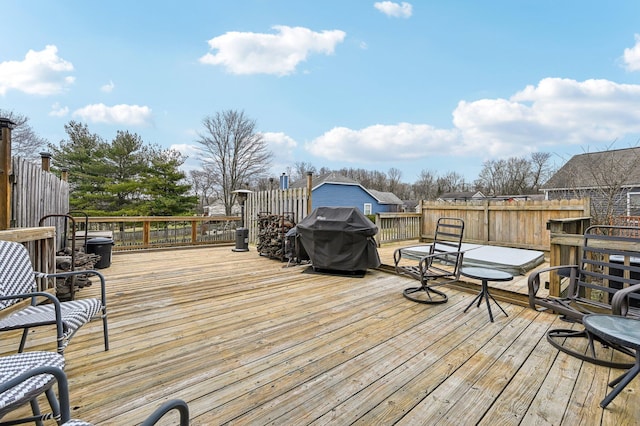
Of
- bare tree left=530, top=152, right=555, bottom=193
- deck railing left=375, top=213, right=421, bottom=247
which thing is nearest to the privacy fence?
deck railing left=375, top=213, right=421, bottom=247

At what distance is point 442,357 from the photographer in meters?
2.24

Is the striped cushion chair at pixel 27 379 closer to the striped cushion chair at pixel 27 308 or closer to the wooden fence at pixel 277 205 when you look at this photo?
the striped cushion chair at pixel 27 308

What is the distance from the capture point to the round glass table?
1.53 metres

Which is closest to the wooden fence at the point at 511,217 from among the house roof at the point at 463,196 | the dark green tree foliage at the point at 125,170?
the dark green tree foliage at the point at 125,170

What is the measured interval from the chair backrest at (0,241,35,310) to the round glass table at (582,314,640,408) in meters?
3.64

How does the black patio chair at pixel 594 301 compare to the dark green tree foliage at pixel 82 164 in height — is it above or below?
below

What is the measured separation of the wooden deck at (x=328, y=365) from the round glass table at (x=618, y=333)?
0.13 metres

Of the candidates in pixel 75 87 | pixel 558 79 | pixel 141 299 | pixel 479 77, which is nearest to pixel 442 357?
pixel 141 299

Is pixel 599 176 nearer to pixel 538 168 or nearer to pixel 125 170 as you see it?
pixel 125 170

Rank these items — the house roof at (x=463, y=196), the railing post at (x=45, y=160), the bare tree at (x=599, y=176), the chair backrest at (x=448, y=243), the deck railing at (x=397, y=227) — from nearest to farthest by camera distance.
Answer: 1. the chair backrest at (x=448, y=243)
2. the railing post at (x=45, y=160)
3. the bare tree at (x=599, y=176)
4. the deck railing at (x=397, y=227)
5. the house roof at (x=463, y=196)

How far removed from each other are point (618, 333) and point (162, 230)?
8.96 meters

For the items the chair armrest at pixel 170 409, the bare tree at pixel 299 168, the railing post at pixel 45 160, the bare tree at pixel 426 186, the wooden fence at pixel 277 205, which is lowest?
the chair armrest at pixel 170 409

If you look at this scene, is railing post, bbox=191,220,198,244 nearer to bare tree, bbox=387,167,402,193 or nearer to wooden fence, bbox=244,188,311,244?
wooden fence, bbox=244,188,311,244

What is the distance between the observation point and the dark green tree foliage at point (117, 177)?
46.6 ft
